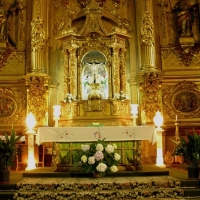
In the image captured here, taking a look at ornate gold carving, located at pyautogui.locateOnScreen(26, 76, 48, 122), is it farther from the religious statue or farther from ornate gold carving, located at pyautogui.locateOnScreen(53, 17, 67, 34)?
the religious statue

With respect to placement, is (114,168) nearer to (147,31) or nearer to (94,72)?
(94,72)

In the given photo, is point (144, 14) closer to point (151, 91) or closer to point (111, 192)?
point (151, 91)

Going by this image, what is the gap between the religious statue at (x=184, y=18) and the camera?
12.2 m

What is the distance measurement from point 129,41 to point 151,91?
7.41 feet

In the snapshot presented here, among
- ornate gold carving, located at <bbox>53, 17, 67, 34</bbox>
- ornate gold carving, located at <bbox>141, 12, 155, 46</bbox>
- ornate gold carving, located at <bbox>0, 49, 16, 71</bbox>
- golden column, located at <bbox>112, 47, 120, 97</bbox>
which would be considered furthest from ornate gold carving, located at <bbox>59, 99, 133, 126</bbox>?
ornate gold carving, located at <bbox>53, 17, 67, 34</bbox>

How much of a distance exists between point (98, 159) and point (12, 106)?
5.57 metres

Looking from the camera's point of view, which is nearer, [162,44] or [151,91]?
[151,91]

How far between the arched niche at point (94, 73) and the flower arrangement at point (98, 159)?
413 cm

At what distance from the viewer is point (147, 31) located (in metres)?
11.7

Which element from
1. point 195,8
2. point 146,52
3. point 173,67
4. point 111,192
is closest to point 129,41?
point 146,52

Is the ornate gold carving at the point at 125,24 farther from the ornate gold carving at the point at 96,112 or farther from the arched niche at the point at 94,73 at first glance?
the ornate gold carving at the point at 96,112

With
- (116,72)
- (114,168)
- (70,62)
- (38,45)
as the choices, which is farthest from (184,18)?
(114,168)

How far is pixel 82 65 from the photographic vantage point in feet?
38.0

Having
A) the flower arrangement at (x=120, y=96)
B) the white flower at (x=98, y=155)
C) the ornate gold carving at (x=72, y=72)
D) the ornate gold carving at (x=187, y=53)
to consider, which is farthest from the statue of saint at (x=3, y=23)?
the white flower at (x=98, y=155)
